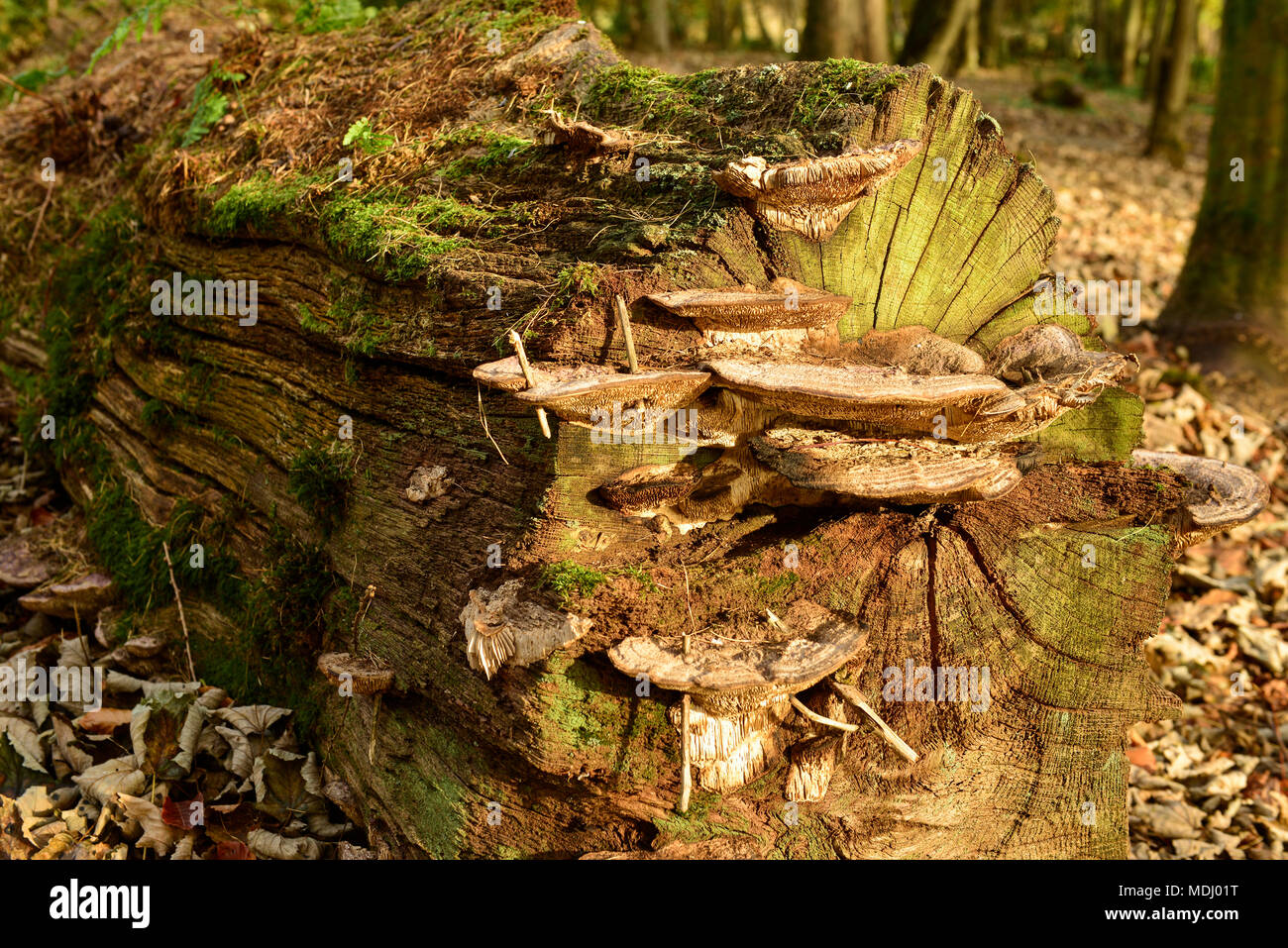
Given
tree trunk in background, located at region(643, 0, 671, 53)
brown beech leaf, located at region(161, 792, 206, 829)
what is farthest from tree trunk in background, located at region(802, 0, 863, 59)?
tree trunk in background, located at region(643, 0, 671, 53)

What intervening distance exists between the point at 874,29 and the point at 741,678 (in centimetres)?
968

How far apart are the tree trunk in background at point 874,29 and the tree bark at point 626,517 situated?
718 centimetres

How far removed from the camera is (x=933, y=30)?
11.2 m

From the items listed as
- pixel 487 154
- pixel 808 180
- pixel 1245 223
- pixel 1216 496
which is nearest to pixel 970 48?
pixel 1245 223

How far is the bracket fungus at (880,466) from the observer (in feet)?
8.67

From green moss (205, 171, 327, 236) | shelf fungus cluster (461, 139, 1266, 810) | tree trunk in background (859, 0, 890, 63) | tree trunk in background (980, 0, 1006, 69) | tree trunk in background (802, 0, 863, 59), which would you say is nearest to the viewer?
shelf fungus cluster (461, 139, 1266, 810)

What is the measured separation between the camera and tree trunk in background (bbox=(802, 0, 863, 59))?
30.6 ft

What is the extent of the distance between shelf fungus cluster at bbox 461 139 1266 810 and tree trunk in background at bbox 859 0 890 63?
818 cm

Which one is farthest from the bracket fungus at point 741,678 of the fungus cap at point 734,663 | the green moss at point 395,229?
the green moss at point 395,229

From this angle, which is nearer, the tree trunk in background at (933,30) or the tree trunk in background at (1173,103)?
the tree trunk in background at (933,30)

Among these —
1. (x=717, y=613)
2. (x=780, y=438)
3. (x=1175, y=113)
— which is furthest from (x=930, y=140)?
(x=1175, y=113)

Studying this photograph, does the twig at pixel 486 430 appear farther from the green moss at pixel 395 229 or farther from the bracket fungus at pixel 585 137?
the bracket fungus at pixel 585 137

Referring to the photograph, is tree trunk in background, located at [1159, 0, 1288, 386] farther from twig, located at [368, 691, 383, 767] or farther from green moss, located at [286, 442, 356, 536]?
twig, located at [368, 691, 383, 767]

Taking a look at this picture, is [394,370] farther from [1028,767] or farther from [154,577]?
[1028,767]
